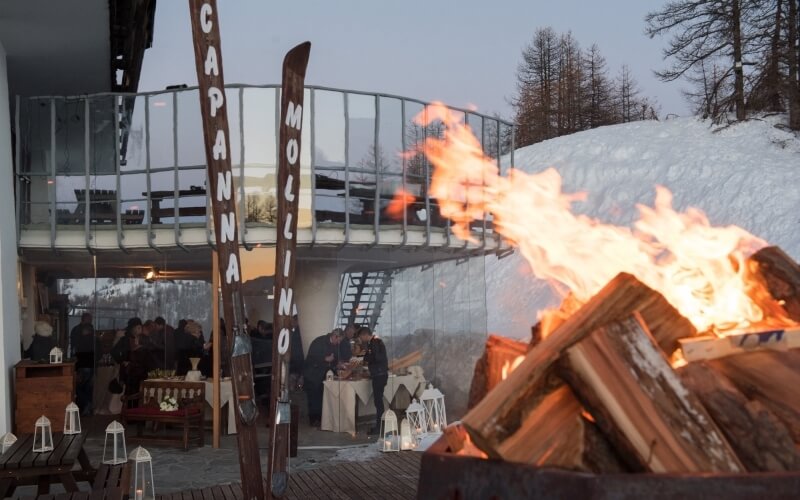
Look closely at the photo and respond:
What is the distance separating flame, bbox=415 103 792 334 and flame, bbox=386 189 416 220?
964cm

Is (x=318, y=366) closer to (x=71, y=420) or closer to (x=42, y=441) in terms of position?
(x=71, y=420)

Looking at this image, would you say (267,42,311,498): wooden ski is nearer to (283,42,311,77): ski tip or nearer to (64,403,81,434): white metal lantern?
(283,42,311,77): ski tip

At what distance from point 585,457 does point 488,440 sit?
326mm

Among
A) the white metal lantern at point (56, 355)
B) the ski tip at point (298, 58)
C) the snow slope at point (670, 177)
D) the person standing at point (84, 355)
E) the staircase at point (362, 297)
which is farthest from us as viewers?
the snow slope at point (670, 177)

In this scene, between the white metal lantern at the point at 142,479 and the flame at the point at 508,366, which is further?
the white metal lantern at the point at 142,479

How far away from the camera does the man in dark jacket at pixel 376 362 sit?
42.4ft

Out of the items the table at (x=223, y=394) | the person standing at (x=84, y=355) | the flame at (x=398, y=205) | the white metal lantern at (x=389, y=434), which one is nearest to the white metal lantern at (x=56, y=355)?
the person standing at (x=84, y=355)

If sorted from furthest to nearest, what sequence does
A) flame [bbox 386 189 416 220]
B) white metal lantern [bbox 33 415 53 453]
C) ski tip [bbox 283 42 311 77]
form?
flame [bbox 386 189 416 220], white metal lantern [bbox 33 415 53 453], ski tip [bbox 283 42 311 77]

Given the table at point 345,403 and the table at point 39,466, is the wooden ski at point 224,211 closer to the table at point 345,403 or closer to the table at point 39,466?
the table at point 39,466

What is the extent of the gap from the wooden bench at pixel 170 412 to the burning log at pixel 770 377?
Answer: 9.95 metres

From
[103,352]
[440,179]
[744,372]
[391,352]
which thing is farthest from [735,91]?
[744,372]

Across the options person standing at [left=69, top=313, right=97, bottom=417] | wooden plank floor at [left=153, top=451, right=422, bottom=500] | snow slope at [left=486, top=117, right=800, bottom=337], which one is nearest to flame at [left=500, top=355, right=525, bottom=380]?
wooden plank floor at [left=153, top=451, right=422, bottom=500]

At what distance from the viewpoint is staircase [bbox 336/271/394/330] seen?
42.9 feet

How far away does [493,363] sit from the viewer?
3.39 meters
